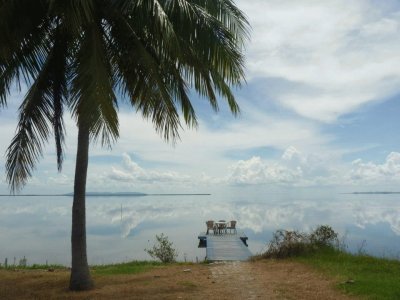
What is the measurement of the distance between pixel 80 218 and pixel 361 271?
7127 mm

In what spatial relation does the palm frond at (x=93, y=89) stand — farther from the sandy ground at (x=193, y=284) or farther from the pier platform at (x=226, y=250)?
the pier platform at (x=226, y=250)

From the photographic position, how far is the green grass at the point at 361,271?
909 cm

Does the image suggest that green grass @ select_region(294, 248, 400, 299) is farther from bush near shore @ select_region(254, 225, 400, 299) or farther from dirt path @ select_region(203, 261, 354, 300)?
dirt path @ select_region(203, 261, 354, 300)

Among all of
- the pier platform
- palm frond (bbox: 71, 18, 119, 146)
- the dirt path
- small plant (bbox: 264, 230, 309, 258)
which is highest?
palm frond (bbox: 71, 18, 119, 146)

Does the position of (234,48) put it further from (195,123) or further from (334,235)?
(334,235)

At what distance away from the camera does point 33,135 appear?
10367mm

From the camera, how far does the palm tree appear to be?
8609mm

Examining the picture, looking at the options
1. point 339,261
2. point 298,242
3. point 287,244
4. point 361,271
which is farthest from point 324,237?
point 361,271

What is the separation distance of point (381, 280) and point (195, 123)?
18.5 ft

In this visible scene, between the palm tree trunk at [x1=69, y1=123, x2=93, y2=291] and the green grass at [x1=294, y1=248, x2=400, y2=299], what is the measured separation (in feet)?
18.4

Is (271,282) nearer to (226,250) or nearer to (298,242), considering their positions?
(298,242)

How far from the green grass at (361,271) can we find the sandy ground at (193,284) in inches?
15.7

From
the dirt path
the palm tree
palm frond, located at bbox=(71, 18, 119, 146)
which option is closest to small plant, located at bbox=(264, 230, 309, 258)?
the dirt path

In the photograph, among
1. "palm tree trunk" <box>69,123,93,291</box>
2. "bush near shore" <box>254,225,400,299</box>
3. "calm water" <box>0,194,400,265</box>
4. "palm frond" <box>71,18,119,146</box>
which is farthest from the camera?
"calm water" <box>0,194,400,265</box>
